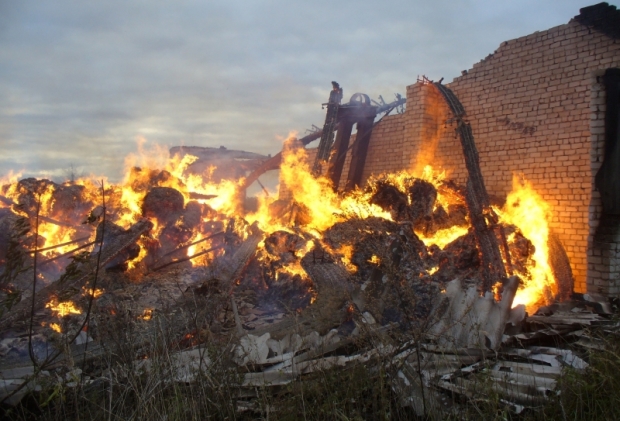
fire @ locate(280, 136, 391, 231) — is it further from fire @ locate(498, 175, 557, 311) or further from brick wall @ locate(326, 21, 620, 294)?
fire @ locate(498, 175, 557, 311)

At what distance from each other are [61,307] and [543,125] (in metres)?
9.33

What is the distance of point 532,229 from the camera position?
9297 millimetres

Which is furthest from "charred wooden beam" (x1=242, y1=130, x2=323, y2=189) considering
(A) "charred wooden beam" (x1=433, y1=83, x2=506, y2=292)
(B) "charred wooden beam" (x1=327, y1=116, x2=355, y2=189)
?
(A) "charred wooden beam" (x1=433, y1=83, x2=506, y2=292)

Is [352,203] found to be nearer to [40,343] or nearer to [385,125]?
[385,125]

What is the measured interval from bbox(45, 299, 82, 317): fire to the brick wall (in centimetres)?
785

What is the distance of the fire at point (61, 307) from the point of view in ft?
22.2

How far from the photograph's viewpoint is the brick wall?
8.55m

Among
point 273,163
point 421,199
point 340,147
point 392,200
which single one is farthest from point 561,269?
point 273,163

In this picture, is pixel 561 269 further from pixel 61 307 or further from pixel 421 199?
pixel 61 307

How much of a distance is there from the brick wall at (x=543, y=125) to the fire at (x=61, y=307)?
25.8ft

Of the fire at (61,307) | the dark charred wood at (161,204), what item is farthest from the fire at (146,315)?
the dark charred wood at (161,204)

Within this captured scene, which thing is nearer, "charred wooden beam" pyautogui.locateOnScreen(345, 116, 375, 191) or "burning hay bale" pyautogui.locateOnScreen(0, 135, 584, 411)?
"burning hay bale" pyautogui.locateOnScreen(0, 135, 584, 411)

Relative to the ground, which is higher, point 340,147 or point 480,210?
point 340,147

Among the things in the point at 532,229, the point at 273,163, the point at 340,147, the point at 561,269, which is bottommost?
the point at 561,269
